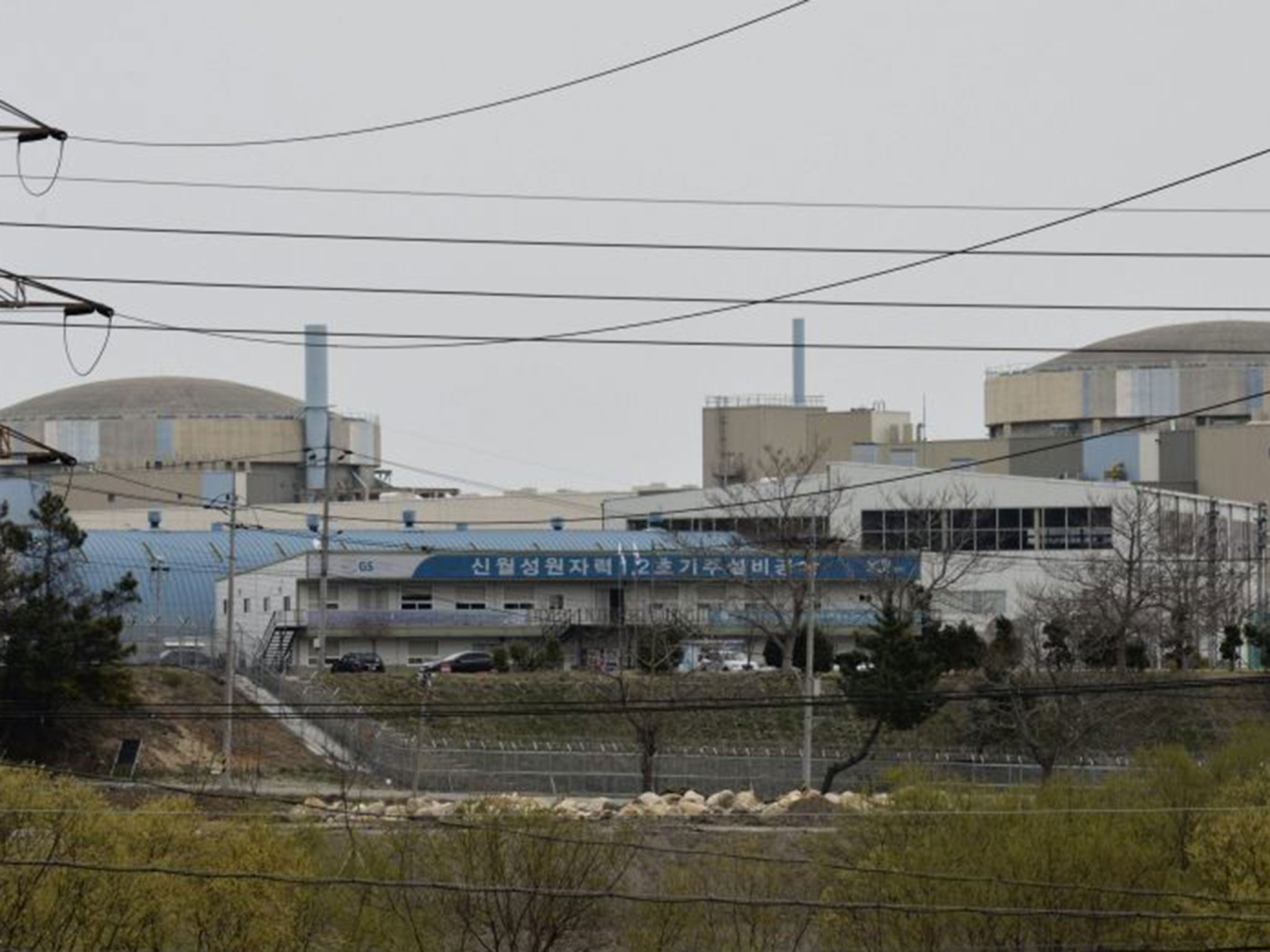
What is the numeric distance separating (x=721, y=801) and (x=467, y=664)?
27.1 meters

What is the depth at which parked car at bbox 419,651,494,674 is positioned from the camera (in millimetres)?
75812

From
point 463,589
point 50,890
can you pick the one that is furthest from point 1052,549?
point 50,890

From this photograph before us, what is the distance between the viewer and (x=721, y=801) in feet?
165

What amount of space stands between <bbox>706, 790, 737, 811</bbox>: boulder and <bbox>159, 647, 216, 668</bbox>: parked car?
2296 centimetres

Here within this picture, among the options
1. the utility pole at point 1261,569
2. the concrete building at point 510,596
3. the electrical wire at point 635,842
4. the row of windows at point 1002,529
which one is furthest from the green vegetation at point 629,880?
the row of windows at point 1002,529

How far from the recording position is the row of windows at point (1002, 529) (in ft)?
285

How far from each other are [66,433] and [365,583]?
156 feet

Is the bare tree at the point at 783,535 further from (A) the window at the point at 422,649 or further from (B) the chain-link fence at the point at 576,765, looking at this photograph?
(A) the window at the point at 422,649

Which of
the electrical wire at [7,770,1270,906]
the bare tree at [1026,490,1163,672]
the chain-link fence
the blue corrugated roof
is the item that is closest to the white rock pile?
the electrical wire at [7,770,1270,906]

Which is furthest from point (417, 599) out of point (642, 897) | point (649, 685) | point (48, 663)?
point (642, 897)

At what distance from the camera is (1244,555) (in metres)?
90.0

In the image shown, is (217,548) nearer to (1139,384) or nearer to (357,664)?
(357,664)

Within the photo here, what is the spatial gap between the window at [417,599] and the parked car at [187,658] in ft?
52.2

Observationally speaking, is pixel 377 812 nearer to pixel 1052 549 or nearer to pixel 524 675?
pixel 524 675
